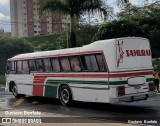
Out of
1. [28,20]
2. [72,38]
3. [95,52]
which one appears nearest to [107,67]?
[95,52]

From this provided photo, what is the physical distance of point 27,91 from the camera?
19.7 meters

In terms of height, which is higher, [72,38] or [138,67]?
[72,38]

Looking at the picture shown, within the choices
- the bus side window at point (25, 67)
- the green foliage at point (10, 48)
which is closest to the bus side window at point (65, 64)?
the bus side window at point (25, 67)

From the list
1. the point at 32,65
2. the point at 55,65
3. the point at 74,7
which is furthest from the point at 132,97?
the point at 74,7

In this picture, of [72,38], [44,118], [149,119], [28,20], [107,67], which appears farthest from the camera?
[28,20]

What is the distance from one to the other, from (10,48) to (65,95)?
4018cm

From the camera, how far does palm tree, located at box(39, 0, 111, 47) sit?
1043 inches

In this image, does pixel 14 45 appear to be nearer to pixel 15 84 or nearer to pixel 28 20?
pixel 15 84

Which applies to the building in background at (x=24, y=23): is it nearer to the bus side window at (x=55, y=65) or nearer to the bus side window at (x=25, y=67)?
the bus side window at (x=25, y=67)

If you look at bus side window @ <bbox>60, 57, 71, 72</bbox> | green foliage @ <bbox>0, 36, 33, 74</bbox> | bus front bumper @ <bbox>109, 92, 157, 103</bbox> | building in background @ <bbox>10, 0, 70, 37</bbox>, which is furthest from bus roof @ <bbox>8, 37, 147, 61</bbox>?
building in background @ <bbox>10, 0, 70, 37</bbox>

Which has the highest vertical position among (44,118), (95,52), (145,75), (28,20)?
(28,20)

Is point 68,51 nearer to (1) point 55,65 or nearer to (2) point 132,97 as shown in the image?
(1) point 55,65

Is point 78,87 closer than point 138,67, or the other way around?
point 138,67

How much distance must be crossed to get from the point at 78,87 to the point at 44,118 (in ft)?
10.1
